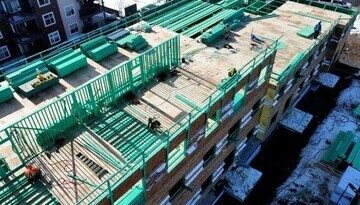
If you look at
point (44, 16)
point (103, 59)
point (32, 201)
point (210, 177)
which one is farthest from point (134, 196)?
point (44, 16)

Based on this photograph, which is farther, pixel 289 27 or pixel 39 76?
pixel 289 27

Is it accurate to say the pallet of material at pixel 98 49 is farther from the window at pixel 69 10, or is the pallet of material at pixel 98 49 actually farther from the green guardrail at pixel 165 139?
the window at pixel 69 10

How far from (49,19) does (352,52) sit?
181 feet

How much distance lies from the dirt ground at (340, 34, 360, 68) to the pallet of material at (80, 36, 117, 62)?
42922 millimetres

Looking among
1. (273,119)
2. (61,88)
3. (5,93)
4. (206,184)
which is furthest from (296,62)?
(5,93)

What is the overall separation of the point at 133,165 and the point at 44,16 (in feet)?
149

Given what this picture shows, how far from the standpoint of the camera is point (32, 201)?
17.6m

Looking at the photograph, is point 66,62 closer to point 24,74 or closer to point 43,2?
point 24,74

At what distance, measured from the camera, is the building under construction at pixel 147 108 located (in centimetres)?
1882

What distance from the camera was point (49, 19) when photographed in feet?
179

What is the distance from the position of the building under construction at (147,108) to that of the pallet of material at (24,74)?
9cm

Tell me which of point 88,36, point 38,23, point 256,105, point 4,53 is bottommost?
point 4,53

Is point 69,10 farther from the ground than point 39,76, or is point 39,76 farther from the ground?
point 39,76

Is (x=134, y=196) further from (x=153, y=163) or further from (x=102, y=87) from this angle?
(x=102, y=87)
